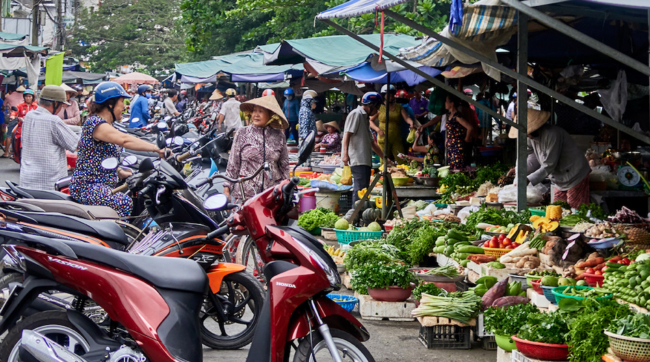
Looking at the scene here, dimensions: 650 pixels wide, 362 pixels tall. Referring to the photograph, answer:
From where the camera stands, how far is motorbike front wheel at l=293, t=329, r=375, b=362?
149 inches

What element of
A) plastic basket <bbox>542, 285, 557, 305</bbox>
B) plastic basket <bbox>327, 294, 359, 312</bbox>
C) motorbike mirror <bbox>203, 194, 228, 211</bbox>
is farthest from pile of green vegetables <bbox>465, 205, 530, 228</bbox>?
motorbike mirror <bbox>203, 194, 228, 211</bbox>

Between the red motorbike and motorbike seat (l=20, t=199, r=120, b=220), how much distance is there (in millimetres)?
2328

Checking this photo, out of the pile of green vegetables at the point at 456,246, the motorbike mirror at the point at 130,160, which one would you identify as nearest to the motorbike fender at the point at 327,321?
the pile of green vegetables at the point at 456,246

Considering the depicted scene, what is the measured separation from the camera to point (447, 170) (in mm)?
11883

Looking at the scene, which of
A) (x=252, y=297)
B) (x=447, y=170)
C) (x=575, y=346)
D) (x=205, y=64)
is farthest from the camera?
(x=205, y=64)

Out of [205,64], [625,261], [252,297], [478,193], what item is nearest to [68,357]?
[252,297]

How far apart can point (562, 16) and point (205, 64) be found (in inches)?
686

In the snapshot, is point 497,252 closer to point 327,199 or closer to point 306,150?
point 306,150

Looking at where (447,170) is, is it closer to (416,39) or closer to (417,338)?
(416,39)

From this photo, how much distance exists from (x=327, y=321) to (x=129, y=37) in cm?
6083

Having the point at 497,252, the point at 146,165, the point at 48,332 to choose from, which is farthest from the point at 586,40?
the point at 48,332

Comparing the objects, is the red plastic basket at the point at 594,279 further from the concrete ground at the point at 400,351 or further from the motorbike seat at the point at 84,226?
the motorbike seat at the point at 84,226

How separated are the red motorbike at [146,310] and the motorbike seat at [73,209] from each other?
2328 millimetres

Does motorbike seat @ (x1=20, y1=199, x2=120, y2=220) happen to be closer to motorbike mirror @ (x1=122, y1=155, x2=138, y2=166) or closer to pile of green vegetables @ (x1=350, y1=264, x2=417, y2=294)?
motorbike mirror @ (x1=122, y1=155, x2=138, y2=166)
